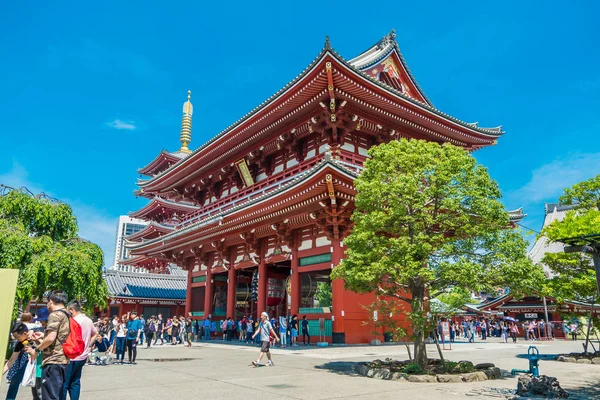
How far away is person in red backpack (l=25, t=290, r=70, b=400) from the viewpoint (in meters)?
5.79

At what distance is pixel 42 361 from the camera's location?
601cm

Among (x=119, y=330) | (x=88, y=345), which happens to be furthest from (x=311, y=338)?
(x=88, y=345)

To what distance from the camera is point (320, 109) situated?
22562 mm

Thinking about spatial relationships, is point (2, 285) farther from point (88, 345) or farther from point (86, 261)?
point (86, 261)

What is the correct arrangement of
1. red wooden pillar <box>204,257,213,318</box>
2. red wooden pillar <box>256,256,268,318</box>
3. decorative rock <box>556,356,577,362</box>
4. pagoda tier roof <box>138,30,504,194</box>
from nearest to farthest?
1. decorative rock <box>556,356,577,362</box>
2. pagoda tier roof <box>138,30,504,194</box>
3. red wooden pillar <box>256,256,268,318</box>
4. red wooden pillar <box>204,257,213,318</box>

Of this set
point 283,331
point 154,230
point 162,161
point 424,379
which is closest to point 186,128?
point 162,161

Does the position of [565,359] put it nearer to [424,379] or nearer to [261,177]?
[424,379]

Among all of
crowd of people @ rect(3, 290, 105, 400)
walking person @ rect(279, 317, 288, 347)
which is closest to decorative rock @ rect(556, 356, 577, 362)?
walking person @ rect(279, 317, 288, 347)

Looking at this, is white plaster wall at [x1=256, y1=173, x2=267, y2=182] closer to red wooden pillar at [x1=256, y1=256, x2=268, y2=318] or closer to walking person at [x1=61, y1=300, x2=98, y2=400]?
red wooden pillar at [x1=256, y1=256, x2=268, y2=318]

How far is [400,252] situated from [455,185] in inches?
98.3

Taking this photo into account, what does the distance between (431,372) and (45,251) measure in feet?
41.1

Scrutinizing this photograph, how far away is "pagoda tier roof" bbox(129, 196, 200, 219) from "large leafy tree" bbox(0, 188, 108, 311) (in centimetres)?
3121

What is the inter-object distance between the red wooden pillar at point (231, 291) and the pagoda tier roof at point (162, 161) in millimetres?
28817

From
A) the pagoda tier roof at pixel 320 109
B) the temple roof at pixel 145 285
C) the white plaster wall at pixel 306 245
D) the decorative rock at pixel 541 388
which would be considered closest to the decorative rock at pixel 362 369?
the decorative rock at pixel 541 388
